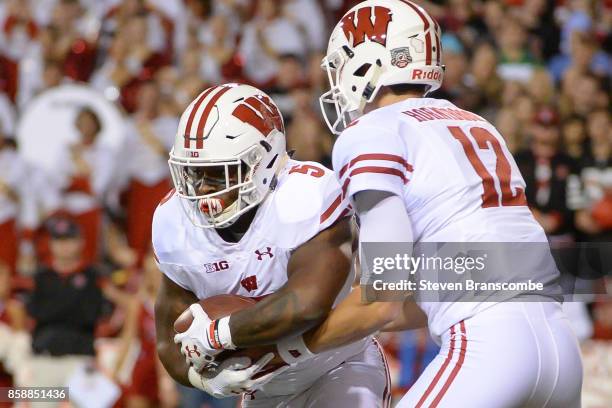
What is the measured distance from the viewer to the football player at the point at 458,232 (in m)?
3.08

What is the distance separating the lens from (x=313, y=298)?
11.1ft

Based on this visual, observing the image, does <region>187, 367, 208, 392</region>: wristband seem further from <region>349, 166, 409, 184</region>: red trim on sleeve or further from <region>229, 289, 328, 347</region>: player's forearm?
<region>349, 166, 409, 184</region>: red trim on sleeve

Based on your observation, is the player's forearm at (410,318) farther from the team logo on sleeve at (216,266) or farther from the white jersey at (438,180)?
the team logo on sleeve at (216,266)

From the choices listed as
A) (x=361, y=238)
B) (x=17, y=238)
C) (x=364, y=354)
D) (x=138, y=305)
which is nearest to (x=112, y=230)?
(x=17, y=238)

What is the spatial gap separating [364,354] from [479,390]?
94 cm

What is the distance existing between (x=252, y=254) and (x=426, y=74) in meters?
0.83

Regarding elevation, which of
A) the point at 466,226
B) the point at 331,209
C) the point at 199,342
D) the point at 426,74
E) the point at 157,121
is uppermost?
the point at 426,74

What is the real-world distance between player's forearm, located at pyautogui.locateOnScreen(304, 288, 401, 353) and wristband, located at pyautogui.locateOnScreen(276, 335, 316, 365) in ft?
0.07

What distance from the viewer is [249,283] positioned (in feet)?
12.2

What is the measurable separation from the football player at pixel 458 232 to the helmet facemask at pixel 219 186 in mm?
455

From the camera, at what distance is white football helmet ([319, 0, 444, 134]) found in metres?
3.51

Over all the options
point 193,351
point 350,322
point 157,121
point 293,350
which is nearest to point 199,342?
point 193,351

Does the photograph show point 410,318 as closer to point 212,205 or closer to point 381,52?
point 212,205

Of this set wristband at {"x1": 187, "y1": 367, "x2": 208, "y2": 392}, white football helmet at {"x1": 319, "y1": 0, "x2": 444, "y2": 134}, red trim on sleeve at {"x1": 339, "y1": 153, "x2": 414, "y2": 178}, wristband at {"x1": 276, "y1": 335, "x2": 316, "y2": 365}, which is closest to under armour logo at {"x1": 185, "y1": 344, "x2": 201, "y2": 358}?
wristband at {"x1": 187, "y1": 367, "x2": 208, "y2": 392}
